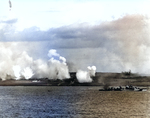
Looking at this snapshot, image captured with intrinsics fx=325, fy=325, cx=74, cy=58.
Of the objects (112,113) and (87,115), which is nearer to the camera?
(87,115)

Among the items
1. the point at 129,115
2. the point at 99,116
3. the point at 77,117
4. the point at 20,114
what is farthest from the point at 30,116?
the point at 129,115

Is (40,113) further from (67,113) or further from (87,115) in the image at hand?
(87,115)

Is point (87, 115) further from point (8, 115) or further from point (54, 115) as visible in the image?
point (8, 115)

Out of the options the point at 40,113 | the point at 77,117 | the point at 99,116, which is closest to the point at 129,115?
the point at 99,116

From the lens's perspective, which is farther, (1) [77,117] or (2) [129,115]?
(2) [129,115]

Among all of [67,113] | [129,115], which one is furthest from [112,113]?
[67,113]

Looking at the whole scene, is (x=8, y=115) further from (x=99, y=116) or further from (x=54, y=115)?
(x=99, y=116)

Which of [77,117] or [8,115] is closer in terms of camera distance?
[77,117]
